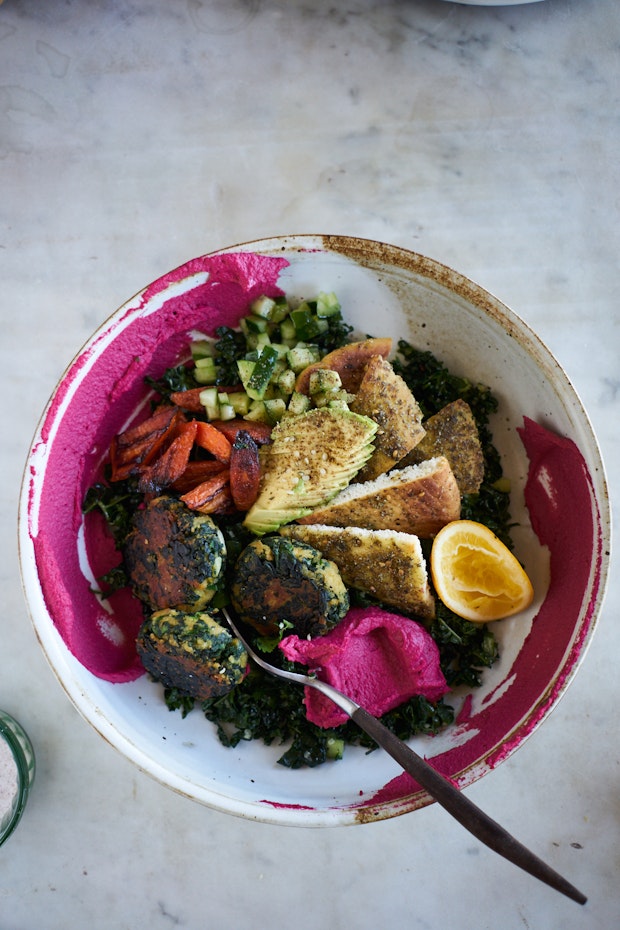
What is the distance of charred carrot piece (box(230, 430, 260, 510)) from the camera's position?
8.43 feet

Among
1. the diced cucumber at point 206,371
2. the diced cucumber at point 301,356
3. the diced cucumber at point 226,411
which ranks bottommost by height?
the diced cucumber at point 226,411

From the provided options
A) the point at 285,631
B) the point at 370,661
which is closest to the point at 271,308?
the point at 285,631

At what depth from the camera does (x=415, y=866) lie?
2873 mm

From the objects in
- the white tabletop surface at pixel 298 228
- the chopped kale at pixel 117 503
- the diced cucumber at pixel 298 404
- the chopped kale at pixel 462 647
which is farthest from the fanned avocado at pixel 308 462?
the white tabletop surface at pixel 298 228

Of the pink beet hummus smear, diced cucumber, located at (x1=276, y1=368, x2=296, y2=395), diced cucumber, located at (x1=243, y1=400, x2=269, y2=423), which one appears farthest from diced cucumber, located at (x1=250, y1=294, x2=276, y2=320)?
the pink beet hummus smear

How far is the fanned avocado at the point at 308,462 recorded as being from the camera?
2539 mm

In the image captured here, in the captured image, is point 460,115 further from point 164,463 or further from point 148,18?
point 164,463

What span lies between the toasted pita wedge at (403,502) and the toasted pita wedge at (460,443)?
0.09 metres

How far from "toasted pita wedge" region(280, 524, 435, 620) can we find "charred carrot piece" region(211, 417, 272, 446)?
32 cm

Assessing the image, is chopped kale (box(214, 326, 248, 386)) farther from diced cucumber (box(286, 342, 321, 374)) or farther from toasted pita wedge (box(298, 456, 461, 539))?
toasted pita wedge (box(298, 456, 461, 539))

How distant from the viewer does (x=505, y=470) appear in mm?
2740

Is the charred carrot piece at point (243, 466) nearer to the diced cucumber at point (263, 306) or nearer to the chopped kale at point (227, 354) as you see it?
the chopped kale at point (227, 354)

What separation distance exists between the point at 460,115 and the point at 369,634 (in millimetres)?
2003

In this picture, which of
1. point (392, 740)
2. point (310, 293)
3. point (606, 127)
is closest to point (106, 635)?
point (392, 740)
